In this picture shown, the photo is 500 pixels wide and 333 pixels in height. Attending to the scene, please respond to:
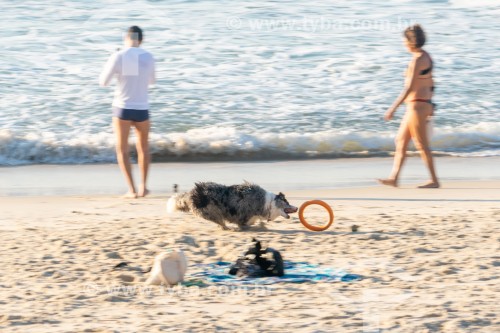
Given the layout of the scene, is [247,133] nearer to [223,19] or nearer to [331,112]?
[331,112]

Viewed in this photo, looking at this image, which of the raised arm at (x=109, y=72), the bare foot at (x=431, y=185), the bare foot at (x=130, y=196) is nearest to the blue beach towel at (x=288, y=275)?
the bare foot at (x=130, y=196)

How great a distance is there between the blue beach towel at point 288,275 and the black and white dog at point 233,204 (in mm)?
806

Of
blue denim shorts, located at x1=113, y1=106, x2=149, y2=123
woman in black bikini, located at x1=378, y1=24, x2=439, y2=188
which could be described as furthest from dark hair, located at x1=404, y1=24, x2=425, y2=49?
A: blue denim shorts, located at x1=113, y1=106, x2=149, y2=123

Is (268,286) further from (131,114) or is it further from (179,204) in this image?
(131,114)

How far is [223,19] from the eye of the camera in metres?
19.0

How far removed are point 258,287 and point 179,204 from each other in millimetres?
1627

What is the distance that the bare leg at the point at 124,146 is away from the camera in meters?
8.66

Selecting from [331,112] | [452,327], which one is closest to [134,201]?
[452,327]

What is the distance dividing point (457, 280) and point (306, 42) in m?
12.1

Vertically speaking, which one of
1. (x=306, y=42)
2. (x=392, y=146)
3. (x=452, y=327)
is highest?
(x=306, y=42)

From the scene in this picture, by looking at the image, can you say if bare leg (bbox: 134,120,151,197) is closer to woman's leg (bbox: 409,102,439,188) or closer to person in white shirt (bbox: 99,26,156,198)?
person in white shirt (bbox: 99,26,156,198)

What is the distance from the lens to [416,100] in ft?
28.7

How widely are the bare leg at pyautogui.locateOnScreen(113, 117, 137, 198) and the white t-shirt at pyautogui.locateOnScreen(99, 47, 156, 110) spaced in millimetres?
162

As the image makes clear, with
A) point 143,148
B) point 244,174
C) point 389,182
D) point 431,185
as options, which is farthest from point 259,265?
point 244,174
